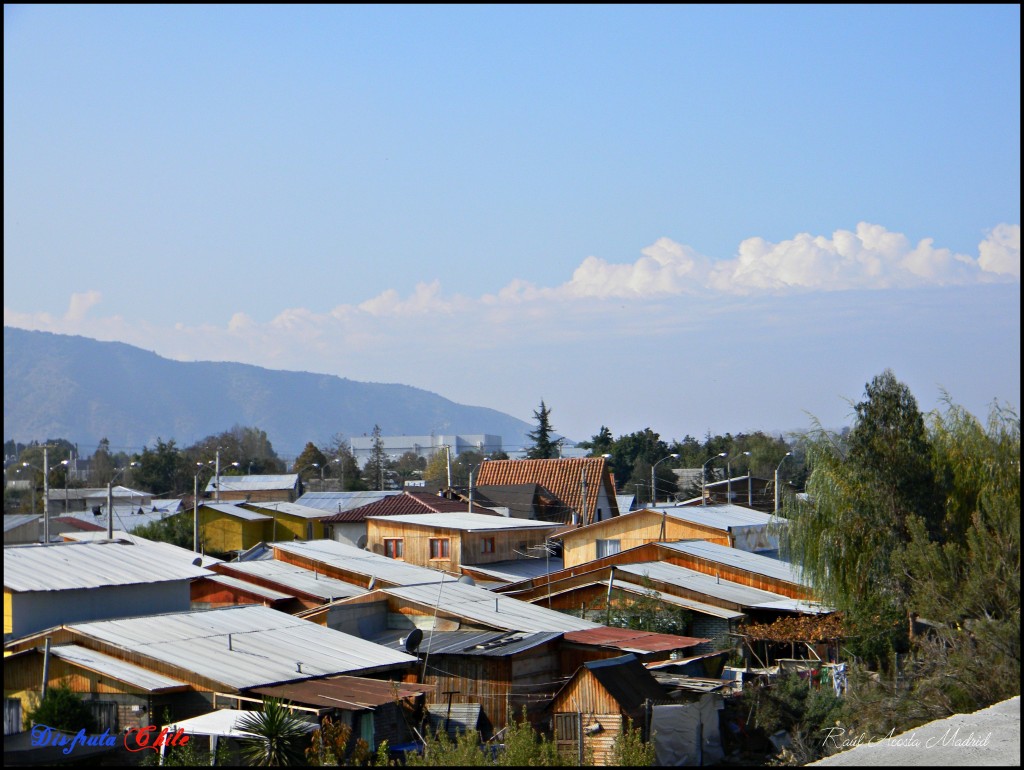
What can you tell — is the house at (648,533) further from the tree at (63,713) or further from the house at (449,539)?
the tree at (63,713)

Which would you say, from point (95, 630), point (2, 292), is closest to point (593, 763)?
point (95, 630)

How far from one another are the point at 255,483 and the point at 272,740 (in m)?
72.3

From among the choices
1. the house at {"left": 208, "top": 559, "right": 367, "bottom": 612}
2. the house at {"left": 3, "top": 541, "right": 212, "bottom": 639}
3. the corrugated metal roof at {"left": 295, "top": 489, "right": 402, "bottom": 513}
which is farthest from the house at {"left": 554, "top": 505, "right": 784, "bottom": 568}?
the corrugated metal roof at {"left": 295, "top": 489, "right": 402, "bottom": 513}

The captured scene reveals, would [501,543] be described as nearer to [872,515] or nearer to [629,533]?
[629,533]

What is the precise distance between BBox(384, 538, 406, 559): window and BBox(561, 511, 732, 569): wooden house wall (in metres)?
6.40

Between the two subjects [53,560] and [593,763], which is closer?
[593,763]

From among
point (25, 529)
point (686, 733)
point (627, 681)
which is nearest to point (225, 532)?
point (25, 529)

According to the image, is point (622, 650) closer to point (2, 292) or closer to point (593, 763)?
point (593, 763)

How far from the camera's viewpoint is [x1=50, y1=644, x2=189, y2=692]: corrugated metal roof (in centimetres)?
1986

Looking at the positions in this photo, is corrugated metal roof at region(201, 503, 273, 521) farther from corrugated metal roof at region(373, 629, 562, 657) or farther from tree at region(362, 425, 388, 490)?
tree at region(362, 425, 388, 490)

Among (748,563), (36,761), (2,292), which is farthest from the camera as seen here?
(748,563)

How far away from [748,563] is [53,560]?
21766 mm

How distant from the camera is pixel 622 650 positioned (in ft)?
84.0

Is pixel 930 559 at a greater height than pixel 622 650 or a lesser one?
greater
